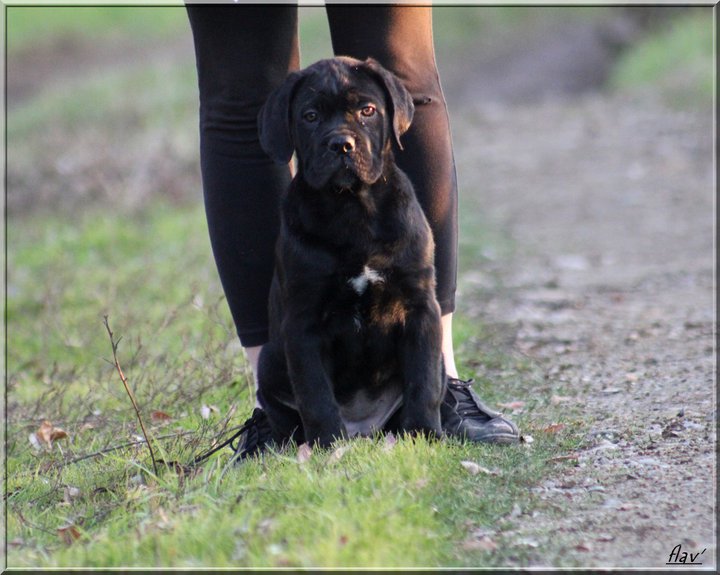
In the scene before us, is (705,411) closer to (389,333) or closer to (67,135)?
(389,333)

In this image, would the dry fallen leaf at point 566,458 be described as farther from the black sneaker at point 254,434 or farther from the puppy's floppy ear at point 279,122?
the puppy's floppy ear at point 279,122

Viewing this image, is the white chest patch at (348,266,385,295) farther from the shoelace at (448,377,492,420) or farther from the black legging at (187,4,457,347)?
the shoelace at (448,377,492,420)

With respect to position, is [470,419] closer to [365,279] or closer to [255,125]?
[365,279]

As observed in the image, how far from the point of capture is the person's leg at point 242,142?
297 centimetres

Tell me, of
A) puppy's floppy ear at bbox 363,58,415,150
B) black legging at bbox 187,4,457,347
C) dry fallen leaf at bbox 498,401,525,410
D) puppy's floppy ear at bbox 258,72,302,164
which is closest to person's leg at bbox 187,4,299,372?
black legging at bbox 187,4,457,347

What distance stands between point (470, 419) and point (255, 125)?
0.98 meters

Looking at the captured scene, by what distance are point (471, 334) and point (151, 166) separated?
5.13 meters

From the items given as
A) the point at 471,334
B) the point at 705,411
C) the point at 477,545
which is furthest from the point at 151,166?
the point at 477,545

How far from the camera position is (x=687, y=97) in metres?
11.0

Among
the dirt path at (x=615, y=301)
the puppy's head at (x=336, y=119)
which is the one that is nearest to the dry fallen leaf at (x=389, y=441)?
the dirt path at (x=615, y=301)

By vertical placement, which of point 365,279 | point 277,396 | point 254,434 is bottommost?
point 254,434

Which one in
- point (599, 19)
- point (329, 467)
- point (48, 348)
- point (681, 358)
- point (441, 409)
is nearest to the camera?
point (329, 467)

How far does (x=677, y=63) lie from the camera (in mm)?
13305

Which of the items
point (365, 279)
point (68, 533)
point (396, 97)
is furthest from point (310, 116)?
point (68, 533)
